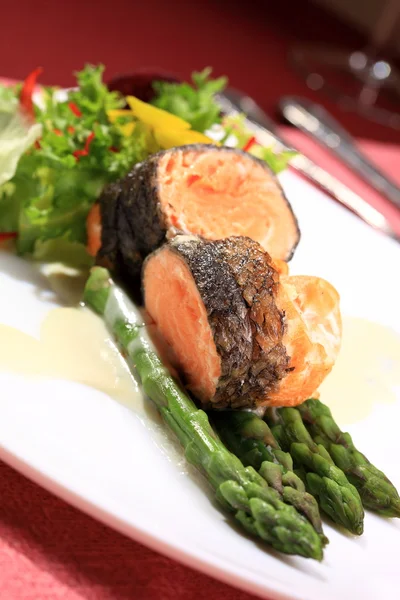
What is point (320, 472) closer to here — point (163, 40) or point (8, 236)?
point (8, 236)

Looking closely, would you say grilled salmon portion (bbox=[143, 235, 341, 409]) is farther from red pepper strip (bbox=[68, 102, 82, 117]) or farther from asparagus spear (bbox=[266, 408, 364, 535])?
red pepper strip (bbox=[68, 102, 82, 117])

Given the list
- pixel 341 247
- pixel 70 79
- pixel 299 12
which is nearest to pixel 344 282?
pixel 341 247

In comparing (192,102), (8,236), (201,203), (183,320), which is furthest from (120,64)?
(183,320)

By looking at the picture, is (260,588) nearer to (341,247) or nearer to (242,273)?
(242,273)

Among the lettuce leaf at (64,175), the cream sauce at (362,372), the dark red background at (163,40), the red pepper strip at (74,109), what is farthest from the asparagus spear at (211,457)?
the dark red background at (163,40)

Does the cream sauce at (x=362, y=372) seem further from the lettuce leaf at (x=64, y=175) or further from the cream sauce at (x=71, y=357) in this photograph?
the lettuce leaf at (x=64, y=175)
